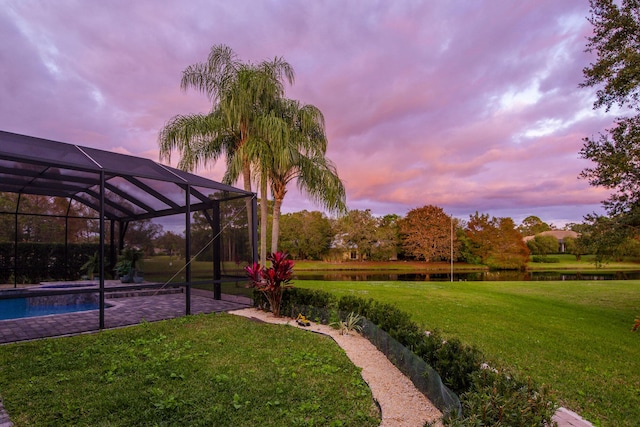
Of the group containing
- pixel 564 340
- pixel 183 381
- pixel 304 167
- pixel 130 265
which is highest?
pixel 304 167

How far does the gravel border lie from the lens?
2.62 m

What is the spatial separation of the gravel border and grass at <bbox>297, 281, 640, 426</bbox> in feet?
3.18

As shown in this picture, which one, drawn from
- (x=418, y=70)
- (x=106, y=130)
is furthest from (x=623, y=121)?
(x=106, y=130)

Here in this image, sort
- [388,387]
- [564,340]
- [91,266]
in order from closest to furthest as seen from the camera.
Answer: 1. [388,387]
2. [564,340]
3. [91,266]

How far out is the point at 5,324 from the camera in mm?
5621

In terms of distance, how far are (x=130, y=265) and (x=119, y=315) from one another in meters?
3.39

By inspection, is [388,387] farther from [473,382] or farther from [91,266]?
[91,266]

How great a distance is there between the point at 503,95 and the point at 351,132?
5.43 meters

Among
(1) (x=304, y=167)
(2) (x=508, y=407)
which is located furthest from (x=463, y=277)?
(2) (x=508, y=407)

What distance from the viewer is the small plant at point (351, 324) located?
5152mm

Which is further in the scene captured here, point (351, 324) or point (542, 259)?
point (542, 259)

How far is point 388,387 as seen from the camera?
3201mm

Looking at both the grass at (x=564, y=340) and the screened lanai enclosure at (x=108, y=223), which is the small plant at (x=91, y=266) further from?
the grass at (x=564, y=340)

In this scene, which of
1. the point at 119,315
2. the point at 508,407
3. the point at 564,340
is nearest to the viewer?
the point at 508,407
